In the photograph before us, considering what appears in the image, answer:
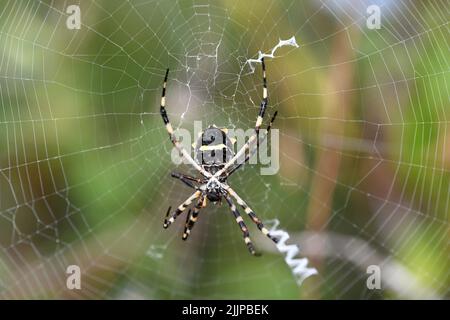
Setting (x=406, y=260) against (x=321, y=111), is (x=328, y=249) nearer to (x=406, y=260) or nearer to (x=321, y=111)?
(x=406, y=260)

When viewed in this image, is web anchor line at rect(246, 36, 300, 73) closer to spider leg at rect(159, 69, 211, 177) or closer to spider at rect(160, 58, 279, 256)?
spider at rect(160, 58, 279, 256)

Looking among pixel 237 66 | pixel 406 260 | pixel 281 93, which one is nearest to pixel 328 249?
pixel 406 260

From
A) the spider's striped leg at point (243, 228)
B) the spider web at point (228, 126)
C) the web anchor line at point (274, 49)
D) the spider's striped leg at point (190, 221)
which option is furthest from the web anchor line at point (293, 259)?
the web anchor line at point (274, 49)

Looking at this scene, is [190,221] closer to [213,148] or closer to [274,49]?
[213,148]

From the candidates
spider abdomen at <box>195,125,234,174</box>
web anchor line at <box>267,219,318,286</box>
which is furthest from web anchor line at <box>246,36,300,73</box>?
web anchor line at <box>267,219,318,286</box>

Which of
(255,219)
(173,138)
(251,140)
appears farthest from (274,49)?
(255,219)

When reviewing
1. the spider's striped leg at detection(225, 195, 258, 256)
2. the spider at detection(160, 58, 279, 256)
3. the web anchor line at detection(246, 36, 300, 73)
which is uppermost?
the web anchor line at detection(246, 36, 300, 73)

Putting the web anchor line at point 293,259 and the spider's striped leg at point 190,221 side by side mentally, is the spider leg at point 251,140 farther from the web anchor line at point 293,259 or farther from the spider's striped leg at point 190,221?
the web anchor line at point 293,259
